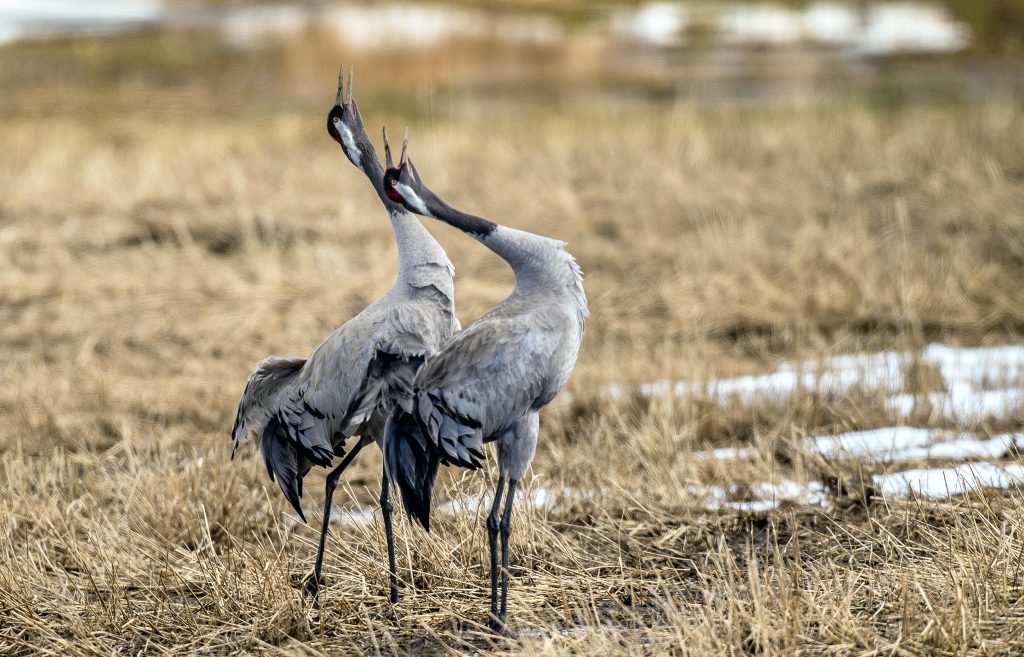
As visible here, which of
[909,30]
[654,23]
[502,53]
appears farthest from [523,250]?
[654,23]

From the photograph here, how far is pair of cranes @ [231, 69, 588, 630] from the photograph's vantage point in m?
2.80

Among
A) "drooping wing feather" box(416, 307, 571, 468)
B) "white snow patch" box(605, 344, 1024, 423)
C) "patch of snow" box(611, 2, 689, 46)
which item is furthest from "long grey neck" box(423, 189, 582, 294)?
"patch of snow" box(611, 2, 689, 46)

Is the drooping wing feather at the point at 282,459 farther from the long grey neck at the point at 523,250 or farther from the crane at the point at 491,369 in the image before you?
the long grey neck at the point at 523,250

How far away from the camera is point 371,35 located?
72.0 feet

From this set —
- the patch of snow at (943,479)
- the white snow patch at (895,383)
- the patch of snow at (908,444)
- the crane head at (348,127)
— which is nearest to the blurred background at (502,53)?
the white snow patch at (895,383)

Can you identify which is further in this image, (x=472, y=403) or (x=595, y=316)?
(x=595, y=316)

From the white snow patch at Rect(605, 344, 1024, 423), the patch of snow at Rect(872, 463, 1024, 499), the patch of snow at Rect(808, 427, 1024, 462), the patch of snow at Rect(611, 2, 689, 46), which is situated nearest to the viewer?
the patch of snow at Rect(872, 463, 1024, 499)

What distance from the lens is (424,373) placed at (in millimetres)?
2850

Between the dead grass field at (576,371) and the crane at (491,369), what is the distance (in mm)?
498

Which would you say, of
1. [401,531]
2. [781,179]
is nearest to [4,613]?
[401,531]

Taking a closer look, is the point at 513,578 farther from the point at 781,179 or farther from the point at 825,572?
the point at 781,179

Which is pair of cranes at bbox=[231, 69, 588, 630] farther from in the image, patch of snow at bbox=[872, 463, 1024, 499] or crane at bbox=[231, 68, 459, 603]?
patch of snow at bbox=[872, 463, 1024, 499]

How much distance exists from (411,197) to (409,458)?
2.27ft

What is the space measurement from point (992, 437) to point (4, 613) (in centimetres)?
385
